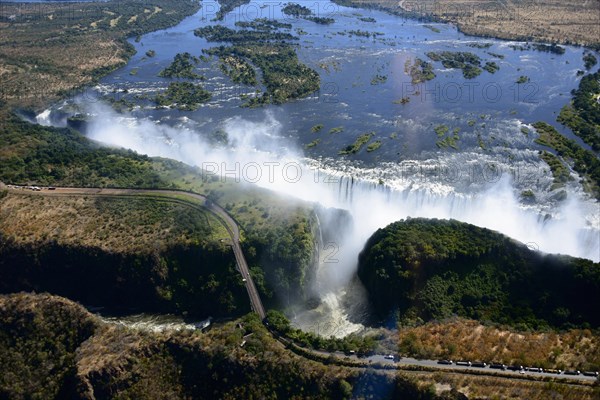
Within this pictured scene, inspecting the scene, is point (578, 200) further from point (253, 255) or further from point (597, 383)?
point (253, 255)

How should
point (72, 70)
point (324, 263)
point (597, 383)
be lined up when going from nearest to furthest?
point (597, 383)
point (324, 263)
point (72, 70)

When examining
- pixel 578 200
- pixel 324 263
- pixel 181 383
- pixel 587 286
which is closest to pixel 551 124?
pixel 578 200

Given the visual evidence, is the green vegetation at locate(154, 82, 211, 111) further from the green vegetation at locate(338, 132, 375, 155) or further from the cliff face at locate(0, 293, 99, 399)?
the cliff face at locate(0, 293, 99, 399)

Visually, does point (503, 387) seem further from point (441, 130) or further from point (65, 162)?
point (65, 162)

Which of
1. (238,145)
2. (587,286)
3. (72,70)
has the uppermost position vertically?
(72,70)

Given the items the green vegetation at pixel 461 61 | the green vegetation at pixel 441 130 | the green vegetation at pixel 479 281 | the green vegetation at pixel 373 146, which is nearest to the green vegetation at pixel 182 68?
the green vegetation at pixel 373 146

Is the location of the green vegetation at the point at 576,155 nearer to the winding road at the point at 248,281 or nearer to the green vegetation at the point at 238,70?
the winding road at the point at 248,281

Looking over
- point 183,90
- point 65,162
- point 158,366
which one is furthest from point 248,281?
point 183,90
